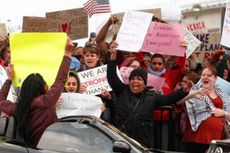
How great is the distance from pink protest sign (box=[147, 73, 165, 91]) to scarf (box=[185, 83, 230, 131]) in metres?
0.51

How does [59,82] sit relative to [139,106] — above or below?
above

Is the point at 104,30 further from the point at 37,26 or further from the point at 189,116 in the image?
the point at 189,116

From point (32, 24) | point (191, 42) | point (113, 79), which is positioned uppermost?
point (32, 24)

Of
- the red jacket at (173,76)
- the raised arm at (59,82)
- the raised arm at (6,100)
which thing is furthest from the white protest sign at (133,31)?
the raised arm at (6,100)

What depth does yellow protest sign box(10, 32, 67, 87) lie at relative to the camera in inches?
256

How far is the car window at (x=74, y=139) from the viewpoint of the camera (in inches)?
199

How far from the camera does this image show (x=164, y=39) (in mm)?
8500

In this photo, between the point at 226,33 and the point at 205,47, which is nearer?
the point at 226,33

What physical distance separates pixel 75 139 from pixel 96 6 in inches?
180

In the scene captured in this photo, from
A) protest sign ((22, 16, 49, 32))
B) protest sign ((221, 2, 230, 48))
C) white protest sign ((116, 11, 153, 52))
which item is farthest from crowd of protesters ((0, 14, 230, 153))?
protest sign ((22, 16, 49, 32))

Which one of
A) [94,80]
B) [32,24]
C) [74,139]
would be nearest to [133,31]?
[94,80]

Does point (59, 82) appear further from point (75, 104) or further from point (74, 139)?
point (74, 139)

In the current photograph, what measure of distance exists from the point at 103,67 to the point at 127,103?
925 mm

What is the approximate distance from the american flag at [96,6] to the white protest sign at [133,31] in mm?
820
